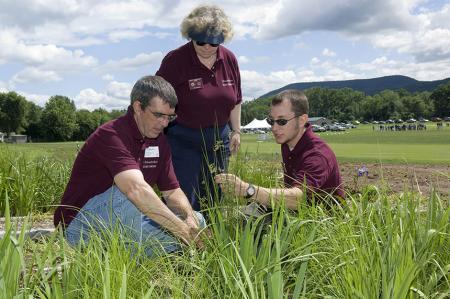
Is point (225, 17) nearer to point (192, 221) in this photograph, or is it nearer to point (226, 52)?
point (226, 52)

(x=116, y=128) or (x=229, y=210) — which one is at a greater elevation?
(x=116, y=128)

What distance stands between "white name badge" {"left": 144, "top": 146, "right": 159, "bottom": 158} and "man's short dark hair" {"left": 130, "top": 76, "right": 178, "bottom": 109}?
0.40m

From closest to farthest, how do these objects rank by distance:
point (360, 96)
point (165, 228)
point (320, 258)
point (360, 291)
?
1. point (360, 291)
2. point (320, 258)
3. point (165, 228)
4. point (360, 96)

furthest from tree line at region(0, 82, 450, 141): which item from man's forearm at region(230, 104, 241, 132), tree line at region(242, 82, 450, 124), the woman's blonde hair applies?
the woman's blonde hair

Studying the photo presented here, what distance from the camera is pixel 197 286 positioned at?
245 cm

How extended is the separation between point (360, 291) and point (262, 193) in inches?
50.2

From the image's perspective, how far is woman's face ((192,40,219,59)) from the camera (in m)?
4.77

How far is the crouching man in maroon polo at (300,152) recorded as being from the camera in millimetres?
3629

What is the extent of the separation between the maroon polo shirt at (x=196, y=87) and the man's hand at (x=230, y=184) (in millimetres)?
1743

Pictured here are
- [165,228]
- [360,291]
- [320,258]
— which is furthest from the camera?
[165,228]

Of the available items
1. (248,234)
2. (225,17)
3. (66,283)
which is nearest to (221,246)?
(248,234)

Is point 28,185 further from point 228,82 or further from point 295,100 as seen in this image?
point 295,100

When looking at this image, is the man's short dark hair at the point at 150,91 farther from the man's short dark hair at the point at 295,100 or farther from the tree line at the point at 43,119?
the tree line at the point at 43,119

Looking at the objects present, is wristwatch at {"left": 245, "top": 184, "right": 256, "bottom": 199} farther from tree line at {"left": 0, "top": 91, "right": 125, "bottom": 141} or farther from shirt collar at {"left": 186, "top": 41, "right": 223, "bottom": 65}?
tree line at {"left": 0, "top": 91, "right": 125, "bottom": 141}
